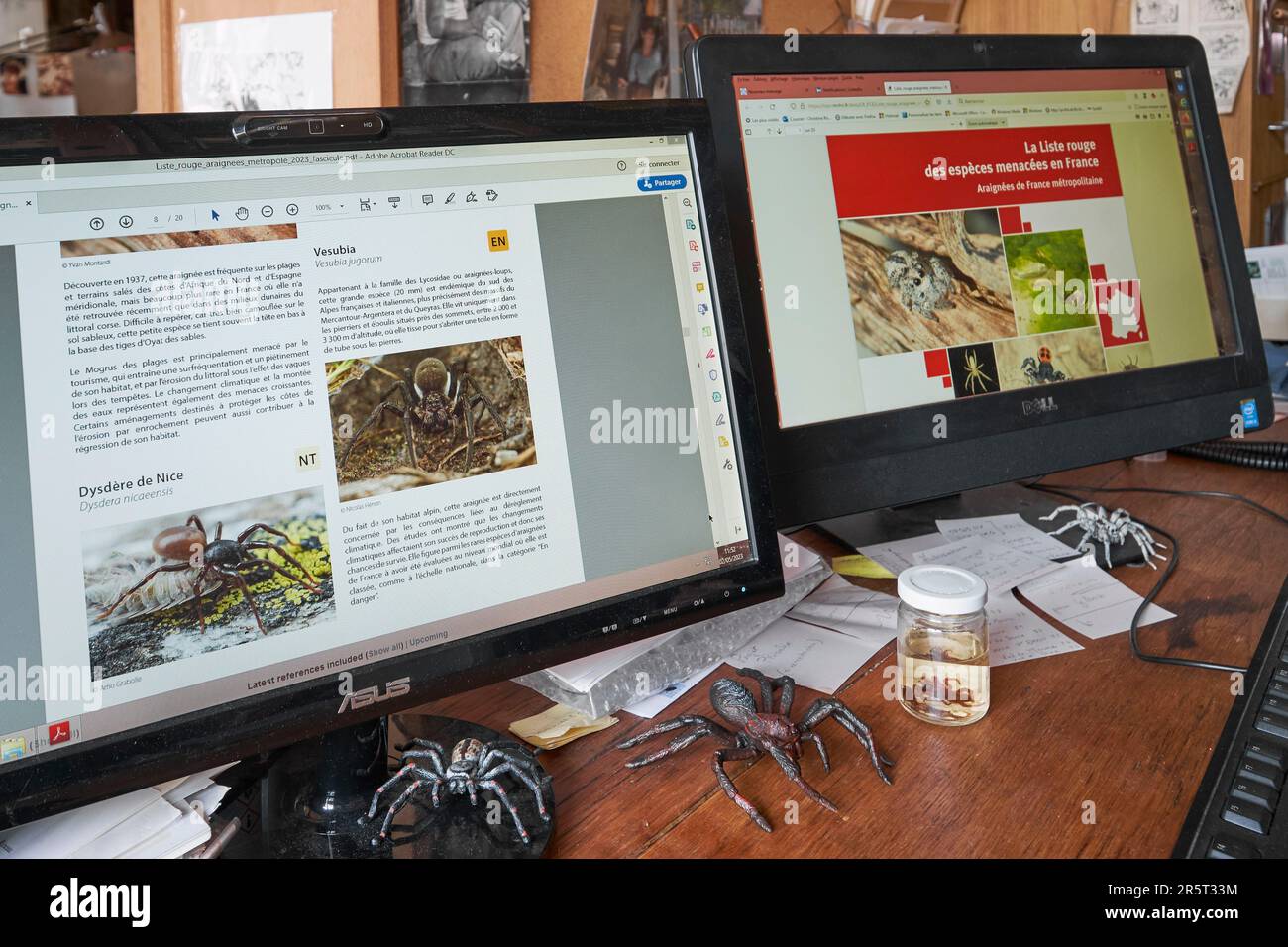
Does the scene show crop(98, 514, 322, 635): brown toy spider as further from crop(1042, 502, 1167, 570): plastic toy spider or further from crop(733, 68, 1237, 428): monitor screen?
crop(1042, 502, 1167, 570): plastic toy spider

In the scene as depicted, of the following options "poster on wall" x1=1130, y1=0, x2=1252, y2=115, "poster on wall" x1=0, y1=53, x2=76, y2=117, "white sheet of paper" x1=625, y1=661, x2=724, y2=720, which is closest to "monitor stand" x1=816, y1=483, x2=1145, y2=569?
"white sheet of paper" x1=625, y1=661, x2=724, y2=720

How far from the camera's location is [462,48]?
1.34 m

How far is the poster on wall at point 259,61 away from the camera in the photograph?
1341 mm

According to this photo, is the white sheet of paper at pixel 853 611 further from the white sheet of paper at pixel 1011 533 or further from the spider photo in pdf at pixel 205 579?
the spider photo in pdf at pixel 205 579

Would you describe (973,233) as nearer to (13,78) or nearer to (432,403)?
(432,403)

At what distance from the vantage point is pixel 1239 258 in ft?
3.44

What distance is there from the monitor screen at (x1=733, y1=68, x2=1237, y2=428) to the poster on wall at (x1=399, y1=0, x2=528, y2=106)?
67 cm

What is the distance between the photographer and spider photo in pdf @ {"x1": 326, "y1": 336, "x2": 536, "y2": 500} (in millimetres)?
542

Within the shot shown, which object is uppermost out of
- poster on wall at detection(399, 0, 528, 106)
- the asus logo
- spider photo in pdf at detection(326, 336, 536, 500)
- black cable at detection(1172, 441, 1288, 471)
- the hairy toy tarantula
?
poster on wall at detection(399, 0, 528, 106)

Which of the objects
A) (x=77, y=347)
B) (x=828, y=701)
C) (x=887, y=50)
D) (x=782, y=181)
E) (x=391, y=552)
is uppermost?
(x=887, y=50)

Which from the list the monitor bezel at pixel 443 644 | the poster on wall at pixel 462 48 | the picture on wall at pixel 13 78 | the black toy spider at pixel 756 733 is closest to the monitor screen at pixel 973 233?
the monitor bezel at pixel 443 644
